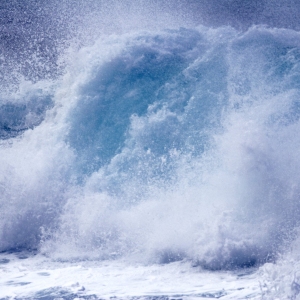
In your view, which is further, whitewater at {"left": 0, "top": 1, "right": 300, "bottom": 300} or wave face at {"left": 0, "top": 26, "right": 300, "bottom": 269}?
wave face at {"left": 0, "top": 26, "right": 300, "bottom": 269}

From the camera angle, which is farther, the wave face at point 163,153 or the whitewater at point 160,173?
the wave face at point 163,153

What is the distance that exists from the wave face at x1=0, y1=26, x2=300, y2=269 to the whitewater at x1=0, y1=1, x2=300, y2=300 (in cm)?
1

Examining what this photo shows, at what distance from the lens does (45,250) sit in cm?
396

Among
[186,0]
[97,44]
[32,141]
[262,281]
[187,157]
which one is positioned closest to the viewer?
[262,281]

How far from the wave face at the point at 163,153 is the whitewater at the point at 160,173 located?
0.05 feet

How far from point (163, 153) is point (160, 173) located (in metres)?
0.43

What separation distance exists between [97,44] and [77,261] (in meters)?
3.92

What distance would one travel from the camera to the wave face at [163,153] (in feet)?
12.2

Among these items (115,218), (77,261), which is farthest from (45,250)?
(115,218)

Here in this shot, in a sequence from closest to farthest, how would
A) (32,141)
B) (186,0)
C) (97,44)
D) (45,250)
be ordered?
(45,250), (32,141), (97,44), (186,0)

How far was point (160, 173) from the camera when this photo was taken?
4.64 meters

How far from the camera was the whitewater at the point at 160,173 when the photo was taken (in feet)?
10.9

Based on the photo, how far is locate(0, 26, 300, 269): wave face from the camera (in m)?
3.72

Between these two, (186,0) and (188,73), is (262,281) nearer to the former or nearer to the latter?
(188,73)
